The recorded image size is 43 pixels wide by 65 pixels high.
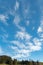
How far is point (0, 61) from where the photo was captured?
58.9 metres

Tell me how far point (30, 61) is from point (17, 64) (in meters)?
6.06

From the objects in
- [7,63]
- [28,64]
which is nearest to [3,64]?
[7,63]

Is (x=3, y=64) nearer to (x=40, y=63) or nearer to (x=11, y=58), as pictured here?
(x=11, y=58)

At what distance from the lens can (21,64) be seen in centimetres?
6022

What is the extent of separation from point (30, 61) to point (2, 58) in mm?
12606

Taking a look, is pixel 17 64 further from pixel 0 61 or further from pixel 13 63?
pixel 0 61

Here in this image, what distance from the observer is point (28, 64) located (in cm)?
5953

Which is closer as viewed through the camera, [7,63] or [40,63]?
[7,63]

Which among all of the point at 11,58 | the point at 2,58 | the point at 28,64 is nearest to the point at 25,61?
the point at 28,64

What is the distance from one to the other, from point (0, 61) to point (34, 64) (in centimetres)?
1528

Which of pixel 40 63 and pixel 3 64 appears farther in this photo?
pixel 40 63

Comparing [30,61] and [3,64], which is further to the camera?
[30,61]

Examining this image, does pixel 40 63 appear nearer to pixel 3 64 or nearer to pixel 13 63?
pixel 13 63

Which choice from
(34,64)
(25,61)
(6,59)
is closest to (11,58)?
(6,59)
